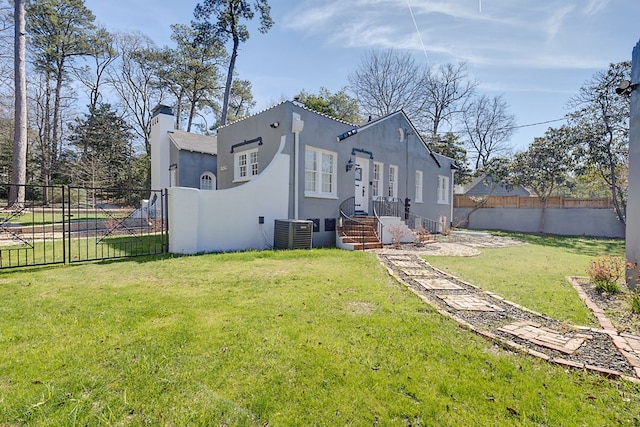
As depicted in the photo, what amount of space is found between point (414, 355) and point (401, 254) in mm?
6220

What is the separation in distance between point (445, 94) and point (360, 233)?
80.4 feet

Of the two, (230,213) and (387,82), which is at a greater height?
(387,82)

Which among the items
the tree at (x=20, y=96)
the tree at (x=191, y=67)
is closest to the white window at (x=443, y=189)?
the tree at (x=191, y=67)

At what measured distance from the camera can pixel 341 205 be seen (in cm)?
1155

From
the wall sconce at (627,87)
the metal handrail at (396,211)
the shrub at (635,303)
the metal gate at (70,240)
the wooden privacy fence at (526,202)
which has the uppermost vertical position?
the wall sconce at (627,87)

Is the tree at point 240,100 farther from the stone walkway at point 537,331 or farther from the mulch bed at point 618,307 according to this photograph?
the mulch bed at point 618,307

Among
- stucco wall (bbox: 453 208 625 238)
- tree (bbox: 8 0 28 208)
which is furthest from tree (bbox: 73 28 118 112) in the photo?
stucco wall (bbox: 453 208 625 238)

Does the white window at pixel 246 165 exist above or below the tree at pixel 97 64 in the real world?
below

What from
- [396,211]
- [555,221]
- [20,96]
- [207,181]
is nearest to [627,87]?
[396,211]

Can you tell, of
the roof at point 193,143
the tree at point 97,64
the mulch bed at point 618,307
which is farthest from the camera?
the tree at point 97,64

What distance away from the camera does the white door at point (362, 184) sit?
41.1ft

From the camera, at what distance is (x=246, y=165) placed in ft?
38.5

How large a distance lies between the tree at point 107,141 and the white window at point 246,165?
1623 centimetres

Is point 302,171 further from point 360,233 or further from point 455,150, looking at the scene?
point 455,150
